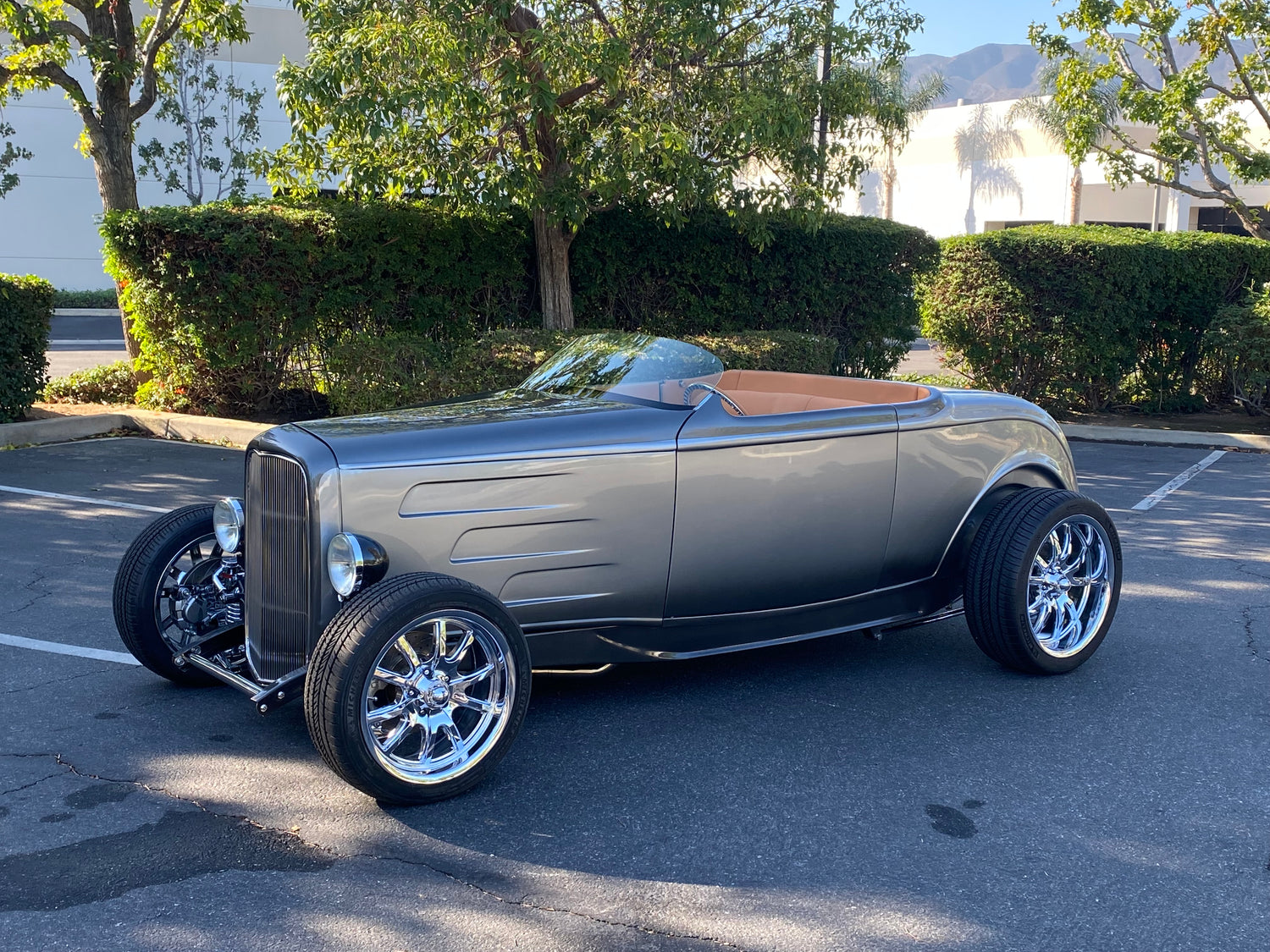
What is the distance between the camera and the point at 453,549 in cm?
420

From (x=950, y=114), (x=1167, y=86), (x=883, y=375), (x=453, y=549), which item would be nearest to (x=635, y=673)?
(x=453, y=549)

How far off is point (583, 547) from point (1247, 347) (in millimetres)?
11410

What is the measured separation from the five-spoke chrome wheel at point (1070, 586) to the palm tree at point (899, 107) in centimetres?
723

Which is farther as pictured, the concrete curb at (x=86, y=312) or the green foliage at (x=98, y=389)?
the concrete curb at (x=86, y=312)

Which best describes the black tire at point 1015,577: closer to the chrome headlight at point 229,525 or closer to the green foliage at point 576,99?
the chrome headlight at point 229,525

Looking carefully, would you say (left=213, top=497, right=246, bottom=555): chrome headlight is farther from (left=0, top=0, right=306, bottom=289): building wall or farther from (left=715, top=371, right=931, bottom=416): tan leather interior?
(left=0, top=0, right=306, bottom=289): building wall

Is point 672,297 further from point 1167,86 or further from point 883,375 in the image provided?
point 1167,86

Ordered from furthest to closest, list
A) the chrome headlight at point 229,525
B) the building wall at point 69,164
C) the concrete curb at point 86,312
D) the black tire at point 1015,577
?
the building wall at point 69,164, the concrete curb at point 86,312, the black tire at point 1015,577, the chrome headlight at point 229,525

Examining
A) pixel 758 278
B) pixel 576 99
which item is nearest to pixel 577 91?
pixel 576 99

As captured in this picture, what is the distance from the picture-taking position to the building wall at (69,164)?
1309 inches

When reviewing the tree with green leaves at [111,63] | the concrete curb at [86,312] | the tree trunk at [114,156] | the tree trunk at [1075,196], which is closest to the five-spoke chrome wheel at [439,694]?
the tree with green leaves at [111,63]

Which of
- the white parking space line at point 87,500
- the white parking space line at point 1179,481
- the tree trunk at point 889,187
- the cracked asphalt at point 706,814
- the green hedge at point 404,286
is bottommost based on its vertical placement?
the cracked asphalt at point 706,814

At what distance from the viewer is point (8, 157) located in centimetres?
3120

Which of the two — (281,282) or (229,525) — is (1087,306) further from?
(229,525)
